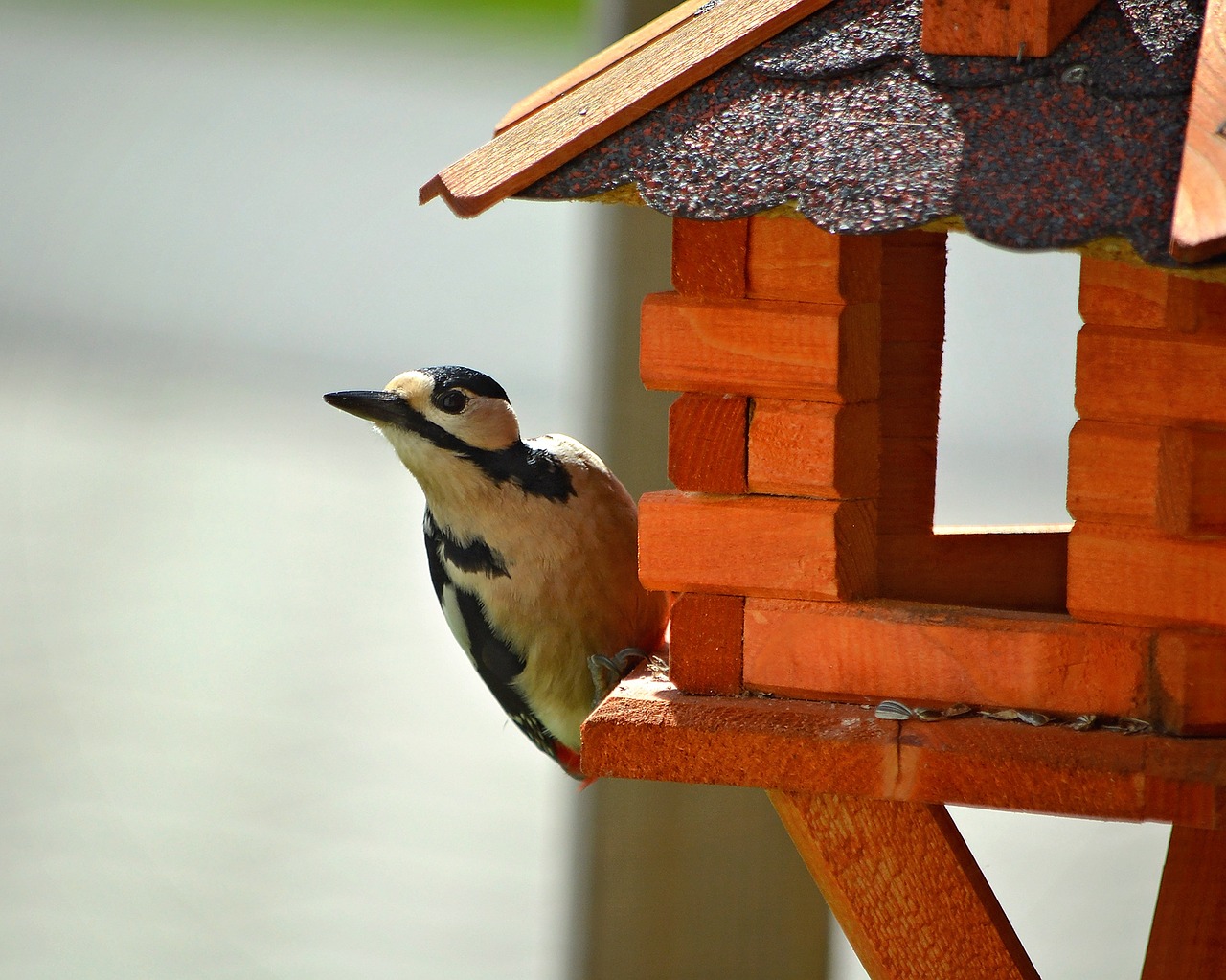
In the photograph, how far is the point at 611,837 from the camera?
2.60 m

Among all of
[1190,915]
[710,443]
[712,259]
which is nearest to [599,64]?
[712,259]

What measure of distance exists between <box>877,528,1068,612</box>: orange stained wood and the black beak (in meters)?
0.61

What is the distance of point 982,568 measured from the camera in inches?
77.4

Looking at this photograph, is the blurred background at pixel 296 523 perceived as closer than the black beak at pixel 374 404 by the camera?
No

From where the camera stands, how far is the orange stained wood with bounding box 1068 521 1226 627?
4.66 feet

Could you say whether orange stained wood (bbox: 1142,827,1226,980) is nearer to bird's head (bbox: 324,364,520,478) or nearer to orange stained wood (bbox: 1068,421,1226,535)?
orange stained wood (bbox: 1068,421,1226,535)

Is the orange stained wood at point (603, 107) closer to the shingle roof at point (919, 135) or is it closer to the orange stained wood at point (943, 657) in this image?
the shingle roof at point (919, 135)

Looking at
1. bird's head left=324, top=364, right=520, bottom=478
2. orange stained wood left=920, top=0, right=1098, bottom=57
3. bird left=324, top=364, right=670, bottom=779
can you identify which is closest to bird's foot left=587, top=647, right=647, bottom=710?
bird left=324, top=364, right=670, bottom=779

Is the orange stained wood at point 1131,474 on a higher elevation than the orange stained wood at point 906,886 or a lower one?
higher

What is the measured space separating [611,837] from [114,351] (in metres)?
7.98

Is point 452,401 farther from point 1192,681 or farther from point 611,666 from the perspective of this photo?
point 1192,681

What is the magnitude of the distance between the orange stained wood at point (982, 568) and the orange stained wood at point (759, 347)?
0.45m

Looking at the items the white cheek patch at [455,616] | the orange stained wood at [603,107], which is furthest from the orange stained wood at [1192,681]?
the white cheek patch at [455,616]

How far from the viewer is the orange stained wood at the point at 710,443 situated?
155 cm
